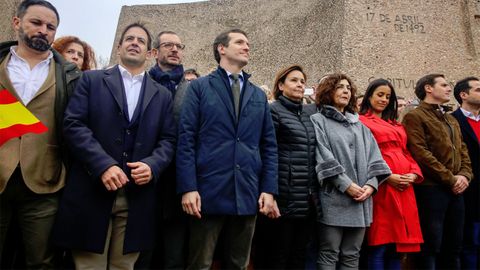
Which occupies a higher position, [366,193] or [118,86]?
[118,86]

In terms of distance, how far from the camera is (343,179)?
10.4ft

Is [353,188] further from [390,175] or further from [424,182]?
[424,182]

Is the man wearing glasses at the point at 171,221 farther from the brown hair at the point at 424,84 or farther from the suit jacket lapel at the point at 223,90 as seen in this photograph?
the brown hair at the point at 424,84

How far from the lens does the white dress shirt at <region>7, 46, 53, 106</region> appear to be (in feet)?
8.54

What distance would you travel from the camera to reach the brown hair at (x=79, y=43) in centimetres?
390

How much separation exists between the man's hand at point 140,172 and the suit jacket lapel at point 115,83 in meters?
0.35

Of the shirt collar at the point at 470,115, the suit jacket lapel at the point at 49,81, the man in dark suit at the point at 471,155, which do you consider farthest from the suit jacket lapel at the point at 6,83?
the shirt collar at the point at 470,115

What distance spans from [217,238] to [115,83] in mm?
1183

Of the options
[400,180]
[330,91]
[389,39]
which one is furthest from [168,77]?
[389,39]

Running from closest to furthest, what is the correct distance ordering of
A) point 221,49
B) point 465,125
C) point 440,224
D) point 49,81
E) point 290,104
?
point 49,81 < point 221,49 < point 290,104 < point 440,224 < point 465,125

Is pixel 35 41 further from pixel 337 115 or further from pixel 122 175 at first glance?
pixel 337 115

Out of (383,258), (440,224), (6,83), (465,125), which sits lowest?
(383,258)

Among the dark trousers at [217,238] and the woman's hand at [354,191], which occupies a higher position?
the woman's hand at [354,191]

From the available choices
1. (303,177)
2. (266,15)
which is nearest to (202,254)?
(303,177)
